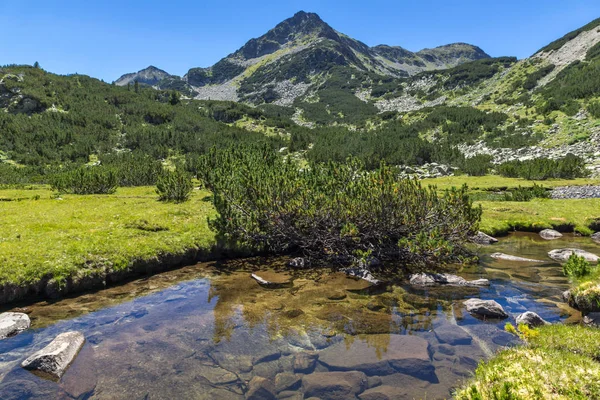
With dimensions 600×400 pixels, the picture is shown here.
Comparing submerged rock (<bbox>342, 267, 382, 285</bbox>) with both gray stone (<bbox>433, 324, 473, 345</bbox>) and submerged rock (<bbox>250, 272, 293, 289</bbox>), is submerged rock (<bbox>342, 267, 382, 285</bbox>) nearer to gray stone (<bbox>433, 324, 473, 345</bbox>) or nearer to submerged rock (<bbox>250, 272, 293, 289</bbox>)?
submerged rock (<bbox>250, 272, 293, 289</bbox>)

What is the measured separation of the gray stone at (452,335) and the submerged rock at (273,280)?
620 cm

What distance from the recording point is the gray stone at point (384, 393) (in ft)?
25.2

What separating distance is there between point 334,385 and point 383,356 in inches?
73.5

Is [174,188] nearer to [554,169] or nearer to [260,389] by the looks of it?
[260,389]

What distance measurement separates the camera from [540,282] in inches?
604

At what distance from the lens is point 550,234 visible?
24297mm

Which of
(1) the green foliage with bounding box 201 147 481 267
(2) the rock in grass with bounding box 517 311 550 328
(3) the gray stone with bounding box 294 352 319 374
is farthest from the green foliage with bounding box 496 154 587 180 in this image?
(3) the gray stone with bounding box 294 352 319 374

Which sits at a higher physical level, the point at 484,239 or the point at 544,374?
the point at 544,374

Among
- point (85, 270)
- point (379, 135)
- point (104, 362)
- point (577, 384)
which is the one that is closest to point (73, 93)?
point (379, 135)

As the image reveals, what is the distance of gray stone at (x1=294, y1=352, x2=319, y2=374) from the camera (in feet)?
28.8

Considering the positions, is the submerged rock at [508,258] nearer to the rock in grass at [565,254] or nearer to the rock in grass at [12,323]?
the rock in grass at [565,254]

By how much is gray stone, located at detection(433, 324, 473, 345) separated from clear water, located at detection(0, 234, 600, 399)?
1.2 inches

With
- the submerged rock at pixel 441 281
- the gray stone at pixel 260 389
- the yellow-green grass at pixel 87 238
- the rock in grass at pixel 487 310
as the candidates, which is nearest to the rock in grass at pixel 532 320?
the rock in grass at pixel 487 310

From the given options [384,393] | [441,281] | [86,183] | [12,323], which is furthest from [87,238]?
[86,183]
